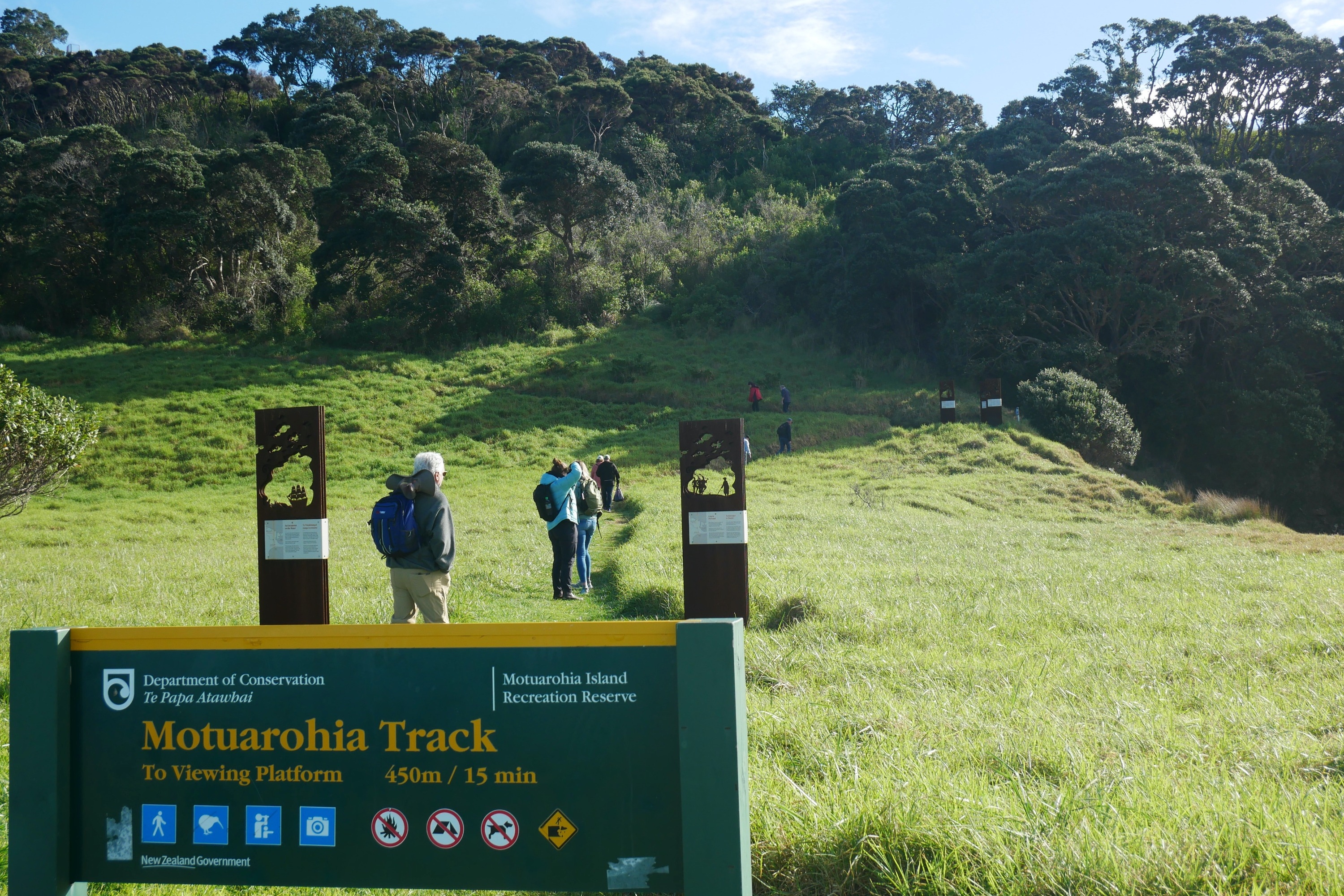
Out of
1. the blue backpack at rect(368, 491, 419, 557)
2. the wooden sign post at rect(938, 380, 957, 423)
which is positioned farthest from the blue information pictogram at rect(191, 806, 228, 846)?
the wooden sign post at rect(938, 380, 957, 423)

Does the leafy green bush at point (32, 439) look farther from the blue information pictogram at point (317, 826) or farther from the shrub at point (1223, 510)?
the shrub at point (1223, 510)

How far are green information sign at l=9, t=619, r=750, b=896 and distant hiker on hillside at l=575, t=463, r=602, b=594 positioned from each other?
298 inches

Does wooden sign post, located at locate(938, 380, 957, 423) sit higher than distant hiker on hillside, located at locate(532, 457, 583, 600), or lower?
higher

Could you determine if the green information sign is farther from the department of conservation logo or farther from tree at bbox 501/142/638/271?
tree at bbox 501/142/638/271

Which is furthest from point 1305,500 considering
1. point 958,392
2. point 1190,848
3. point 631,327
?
point 1190,848

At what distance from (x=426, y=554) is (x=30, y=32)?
8137 cm

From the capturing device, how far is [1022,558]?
11648 mm

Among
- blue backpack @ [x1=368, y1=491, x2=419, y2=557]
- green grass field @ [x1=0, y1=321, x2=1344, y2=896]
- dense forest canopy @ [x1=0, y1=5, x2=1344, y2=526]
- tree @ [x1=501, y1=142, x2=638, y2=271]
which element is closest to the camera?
green grass field @ [x1=0, y1=321, x2=1344, y2=896]

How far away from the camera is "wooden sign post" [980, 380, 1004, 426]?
29.6m

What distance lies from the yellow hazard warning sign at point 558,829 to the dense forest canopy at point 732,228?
3361 centimetres

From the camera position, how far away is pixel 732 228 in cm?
5366

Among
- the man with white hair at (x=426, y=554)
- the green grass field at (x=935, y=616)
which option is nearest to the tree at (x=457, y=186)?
the green grass field at (x=935, y=616)

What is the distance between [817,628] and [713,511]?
1457 mm

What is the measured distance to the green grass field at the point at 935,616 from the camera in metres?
3.04
